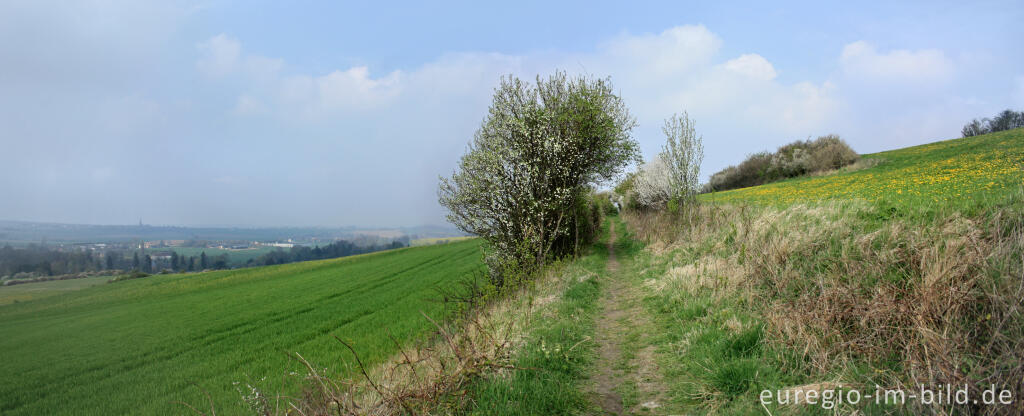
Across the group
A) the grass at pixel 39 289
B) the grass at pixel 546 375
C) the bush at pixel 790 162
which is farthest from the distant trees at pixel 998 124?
the grass at pixel 39 289

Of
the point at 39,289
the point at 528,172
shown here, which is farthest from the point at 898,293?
the point at 39,289

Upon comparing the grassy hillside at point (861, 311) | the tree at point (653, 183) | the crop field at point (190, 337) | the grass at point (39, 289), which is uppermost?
the tree at point (653, 183)

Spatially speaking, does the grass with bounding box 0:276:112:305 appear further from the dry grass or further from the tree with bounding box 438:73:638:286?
the dry grass

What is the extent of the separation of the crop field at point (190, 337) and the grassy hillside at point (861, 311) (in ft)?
18.9

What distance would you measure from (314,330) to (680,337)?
14028mm

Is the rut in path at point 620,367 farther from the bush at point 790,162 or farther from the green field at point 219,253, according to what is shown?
the green field at point 219,253

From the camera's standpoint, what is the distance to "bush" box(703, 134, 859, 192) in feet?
123

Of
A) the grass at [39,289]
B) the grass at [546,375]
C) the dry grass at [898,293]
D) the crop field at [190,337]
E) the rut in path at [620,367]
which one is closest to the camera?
the dry grass at [898,293]

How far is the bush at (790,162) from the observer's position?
3755 centimetres

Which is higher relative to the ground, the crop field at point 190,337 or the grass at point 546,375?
the grass at point 546,375

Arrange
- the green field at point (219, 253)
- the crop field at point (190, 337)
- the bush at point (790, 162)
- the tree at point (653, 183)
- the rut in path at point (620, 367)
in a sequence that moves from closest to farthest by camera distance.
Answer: the rut in path at point (620, 367)
the crop field at point (190, 337)
the tree at point (653, 183)
the bush at point (790, 162)
the green field at point (219, 253)

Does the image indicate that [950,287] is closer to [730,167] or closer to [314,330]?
[314,330]

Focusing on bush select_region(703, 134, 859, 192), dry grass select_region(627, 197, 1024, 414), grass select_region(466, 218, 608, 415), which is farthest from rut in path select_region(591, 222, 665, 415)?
bush select_region(703, 134, 859, 192)

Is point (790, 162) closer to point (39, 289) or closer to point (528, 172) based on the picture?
point (528, 172)
